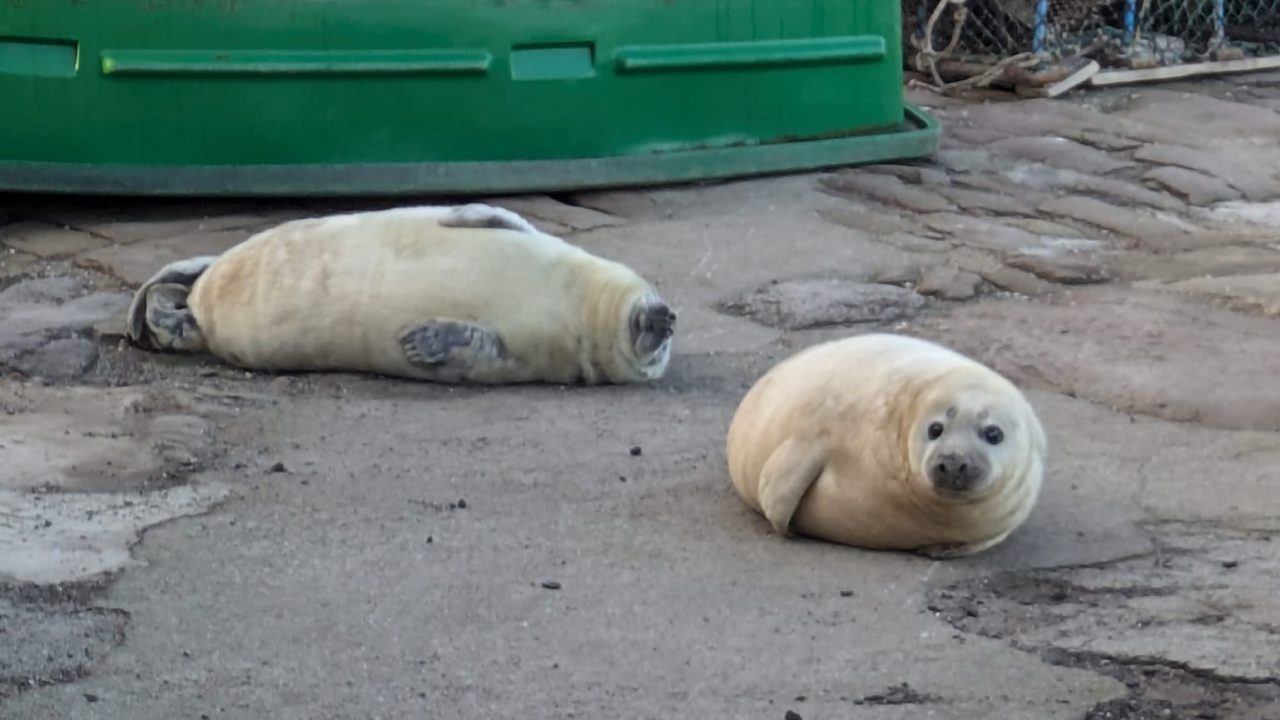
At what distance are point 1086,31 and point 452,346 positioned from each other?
253 inches

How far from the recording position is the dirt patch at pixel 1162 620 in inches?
120

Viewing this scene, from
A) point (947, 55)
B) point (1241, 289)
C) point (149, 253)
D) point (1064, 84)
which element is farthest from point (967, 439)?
point (947, 55)

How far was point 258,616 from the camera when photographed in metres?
3.40

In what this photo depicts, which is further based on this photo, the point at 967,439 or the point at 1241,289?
the point at 1241,289

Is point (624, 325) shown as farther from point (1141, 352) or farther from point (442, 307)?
point (1141, 352)

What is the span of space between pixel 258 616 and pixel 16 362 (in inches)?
88.0

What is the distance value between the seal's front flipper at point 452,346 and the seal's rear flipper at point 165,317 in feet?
2.29

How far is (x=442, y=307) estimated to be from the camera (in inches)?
203

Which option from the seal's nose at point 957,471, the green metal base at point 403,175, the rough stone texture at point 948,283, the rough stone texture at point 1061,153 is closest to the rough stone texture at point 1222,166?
the rough stone texture at point 1061,153

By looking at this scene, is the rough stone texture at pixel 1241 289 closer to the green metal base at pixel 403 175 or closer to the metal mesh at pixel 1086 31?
the green metal base at pixel 403 175

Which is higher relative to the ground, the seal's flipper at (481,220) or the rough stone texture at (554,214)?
the seal's flipper at (481,220)

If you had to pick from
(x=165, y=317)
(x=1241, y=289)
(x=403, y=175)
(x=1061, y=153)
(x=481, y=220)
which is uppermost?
(x=481, y=220)

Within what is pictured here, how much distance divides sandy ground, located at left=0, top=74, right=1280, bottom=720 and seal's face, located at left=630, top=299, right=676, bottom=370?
5.7 inches

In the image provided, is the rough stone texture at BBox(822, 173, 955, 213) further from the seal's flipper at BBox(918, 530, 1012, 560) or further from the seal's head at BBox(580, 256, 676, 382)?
the seal's flipper at BBox(918, 530, 1012, 560)
